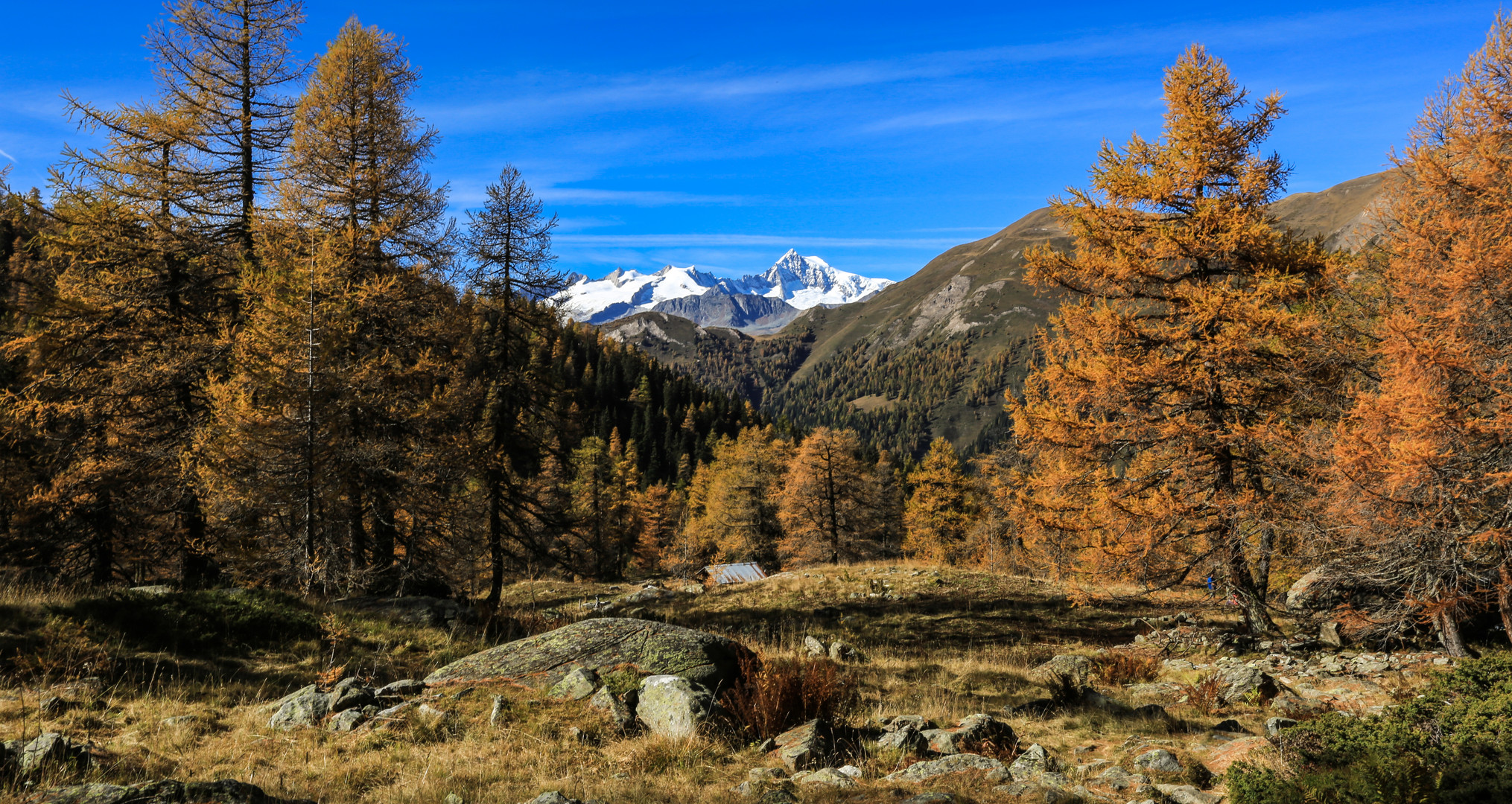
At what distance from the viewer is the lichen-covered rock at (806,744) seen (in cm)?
608

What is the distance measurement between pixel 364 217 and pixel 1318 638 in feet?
78.0

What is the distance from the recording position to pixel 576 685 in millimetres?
7586

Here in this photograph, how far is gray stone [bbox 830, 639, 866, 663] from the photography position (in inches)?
498

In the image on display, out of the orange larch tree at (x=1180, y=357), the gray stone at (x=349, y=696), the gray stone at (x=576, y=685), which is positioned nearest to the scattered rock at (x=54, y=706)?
the gray stone at (x=349, y=696)

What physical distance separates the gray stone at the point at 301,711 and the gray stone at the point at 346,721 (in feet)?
0.71

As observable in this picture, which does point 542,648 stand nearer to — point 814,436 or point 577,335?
point 814,436

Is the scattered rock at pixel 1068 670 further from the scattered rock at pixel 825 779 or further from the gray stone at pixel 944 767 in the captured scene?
the scattered rock at pixel 825 779

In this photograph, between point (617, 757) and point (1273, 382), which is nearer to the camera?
point (617, 757)

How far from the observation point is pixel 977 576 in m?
28.1

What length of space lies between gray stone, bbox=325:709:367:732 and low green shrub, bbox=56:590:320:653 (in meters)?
4.02

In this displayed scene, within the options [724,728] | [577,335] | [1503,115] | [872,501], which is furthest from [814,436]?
[577,335]

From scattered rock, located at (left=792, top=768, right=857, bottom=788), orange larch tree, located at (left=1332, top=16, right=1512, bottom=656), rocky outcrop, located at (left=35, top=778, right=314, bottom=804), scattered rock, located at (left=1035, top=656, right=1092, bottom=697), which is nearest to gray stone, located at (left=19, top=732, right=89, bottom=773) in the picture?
rocky outcrop, located at (left=35, top=778, right=314, bottom=804)

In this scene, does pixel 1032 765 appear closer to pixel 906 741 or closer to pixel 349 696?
pixel 906 741

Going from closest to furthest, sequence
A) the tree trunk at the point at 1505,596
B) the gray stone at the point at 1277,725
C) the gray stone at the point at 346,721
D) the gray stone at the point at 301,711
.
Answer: the gray stone at the point at 1277,725 < the gray stone at the point at 346,721 < the gray stone at the point at 301,711 < the tree trunk at the point at 1505,596
